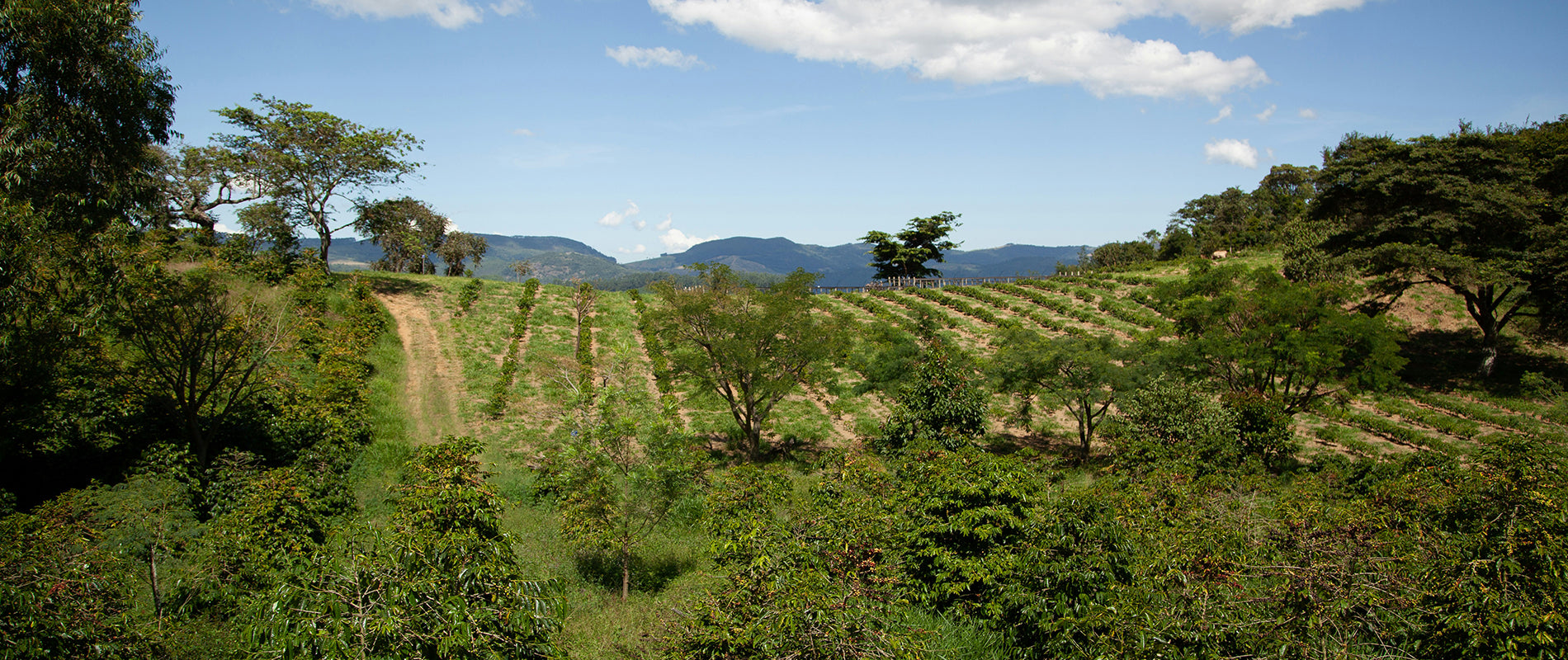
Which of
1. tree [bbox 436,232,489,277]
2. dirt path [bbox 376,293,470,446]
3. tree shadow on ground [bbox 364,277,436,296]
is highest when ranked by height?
tree [bbox 436,232,489,277]

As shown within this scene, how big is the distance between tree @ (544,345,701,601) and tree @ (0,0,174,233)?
10.4m

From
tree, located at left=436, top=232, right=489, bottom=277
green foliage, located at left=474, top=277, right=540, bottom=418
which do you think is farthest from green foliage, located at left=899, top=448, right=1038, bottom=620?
tree, located at left=436, top=232, right=489, bottom=277

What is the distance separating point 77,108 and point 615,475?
501 inches

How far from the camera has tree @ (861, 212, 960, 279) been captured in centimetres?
6994

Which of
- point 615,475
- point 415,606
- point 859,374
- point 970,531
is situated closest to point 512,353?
point 859,374

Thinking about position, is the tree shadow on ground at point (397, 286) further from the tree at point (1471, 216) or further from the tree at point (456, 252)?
the tree at point (1471, 216)

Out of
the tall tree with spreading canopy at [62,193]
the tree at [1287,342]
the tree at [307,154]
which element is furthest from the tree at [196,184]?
the tree at [1287,342]

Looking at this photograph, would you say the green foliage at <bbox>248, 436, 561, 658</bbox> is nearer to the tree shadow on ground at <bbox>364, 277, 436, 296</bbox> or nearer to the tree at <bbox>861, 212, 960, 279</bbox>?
the tree shadow on ground at <bbox>364, 277, 436, 296</bbox>

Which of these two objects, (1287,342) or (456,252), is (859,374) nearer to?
(1287,342)

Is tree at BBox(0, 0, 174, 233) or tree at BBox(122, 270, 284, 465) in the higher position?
tree at BBox(0, 0, 174, 233)

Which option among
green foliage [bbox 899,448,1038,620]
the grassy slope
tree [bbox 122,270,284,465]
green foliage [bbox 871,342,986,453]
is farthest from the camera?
green foliage [bbox 871,342,986,453]

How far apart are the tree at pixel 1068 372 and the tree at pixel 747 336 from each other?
5.90 metres

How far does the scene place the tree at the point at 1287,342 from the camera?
782 inches

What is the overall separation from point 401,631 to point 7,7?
1505 cm
